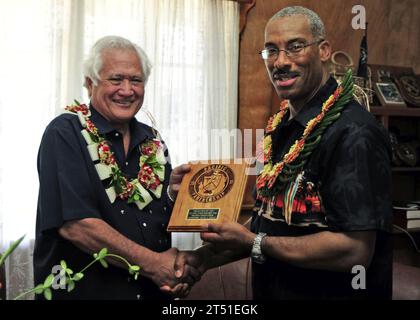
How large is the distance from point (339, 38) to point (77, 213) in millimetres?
2930

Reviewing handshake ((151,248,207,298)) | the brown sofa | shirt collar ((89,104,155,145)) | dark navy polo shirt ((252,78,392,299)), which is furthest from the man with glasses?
the brown sofa

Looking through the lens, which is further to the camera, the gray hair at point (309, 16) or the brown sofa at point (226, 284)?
the brown sofa at point (226, 284)

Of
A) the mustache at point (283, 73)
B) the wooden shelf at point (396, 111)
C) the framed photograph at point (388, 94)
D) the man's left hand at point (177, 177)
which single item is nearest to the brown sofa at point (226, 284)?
the man's left hand at point (177, 177)

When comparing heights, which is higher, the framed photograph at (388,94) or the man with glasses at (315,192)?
the framed photograph at (388,94)

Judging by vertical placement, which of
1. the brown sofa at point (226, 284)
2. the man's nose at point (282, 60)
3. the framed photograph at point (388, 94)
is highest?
the framed photograph at point (388, 94)

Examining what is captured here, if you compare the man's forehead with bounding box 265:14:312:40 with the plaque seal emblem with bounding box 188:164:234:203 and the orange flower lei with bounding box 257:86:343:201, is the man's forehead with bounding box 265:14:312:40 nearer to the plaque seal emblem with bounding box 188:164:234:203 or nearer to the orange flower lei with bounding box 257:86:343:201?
the orange flower lei with bounding box 257:86:343:201

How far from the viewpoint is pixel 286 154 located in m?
1.61

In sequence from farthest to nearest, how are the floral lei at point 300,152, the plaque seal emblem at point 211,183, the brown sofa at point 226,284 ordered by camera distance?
the brown sofa at point 226,284 → the plaque seal emblem at point 211,183 → the floral lei at point 300,152

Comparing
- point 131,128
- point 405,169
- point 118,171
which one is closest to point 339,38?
point 405,169

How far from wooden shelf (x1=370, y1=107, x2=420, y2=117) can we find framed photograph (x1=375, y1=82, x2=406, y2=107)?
0.16 ft

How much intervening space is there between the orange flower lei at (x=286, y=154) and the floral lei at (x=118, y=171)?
42cm

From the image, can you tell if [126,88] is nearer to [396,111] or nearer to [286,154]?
[286,154]

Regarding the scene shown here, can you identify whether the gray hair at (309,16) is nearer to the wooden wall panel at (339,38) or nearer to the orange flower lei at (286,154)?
the orange flower lei at (286,154)

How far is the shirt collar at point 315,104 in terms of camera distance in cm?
158
